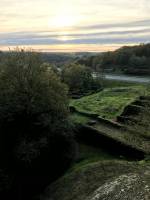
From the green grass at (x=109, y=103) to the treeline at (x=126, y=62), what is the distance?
4340 centimetres

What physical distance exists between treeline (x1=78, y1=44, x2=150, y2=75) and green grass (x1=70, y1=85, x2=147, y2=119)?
43.4 metres

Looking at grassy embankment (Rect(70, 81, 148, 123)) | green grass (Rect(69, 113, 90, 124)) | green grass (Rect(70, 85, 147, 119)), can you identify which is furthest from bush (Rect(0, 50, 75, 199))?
green grass (Rect(70, 85, 147, 119))

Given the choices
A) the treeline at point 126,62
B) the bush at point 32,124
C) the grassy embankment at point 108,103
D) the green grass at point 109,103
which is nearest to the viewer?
the bush at point 32,124

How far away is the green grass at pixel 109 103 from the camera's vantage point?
62912mm

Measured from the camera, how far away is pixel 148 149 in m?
38.8

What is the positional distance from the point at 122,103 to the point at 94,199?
1614 inches

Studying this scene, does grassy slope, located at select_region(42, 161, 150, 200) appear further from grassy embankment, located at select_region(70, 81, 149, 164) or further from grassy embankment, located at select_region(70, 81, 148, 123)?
grassy embankment, located at select_region(70, 81, 148, 123)

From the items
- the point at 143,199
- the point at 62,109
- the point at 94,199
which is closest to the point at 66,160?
the point at 62,109

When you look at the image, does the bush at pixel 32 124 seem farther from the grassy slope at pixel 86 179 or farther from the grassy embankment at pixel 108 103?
the grassy embankment at pixel 108 103

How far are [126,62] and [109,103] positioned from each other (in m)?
71.9

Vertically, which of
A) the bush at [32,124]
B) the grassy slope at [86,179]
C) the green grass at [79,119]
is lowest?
the grassy slope at [86,179]

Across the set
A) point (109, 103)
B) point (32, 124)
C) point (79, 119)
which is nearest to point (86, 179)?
point (32, 124)

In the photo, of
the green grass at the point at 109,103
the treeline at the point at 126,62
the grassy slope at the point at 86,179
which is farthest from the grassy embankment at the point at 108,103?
the treeline at the point at 126,62

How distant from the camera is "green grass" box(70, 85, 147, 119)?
62912 millimetres
